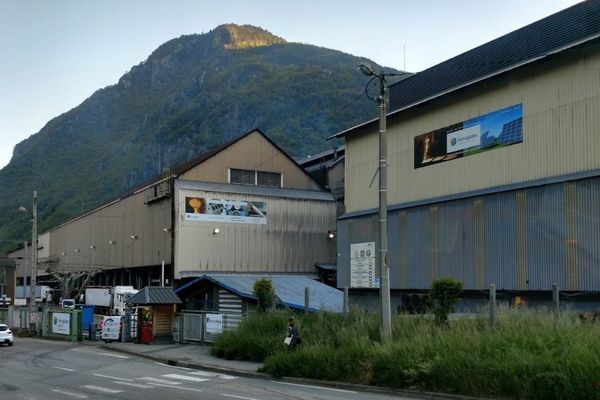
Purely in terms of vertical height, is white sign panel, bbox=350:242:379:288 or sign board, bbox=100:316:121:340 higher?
white sign panel, bbox=350:242:379:288

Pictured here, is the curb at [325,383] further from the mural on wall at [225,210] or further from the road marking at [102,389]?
the mural on wall at [225,210]

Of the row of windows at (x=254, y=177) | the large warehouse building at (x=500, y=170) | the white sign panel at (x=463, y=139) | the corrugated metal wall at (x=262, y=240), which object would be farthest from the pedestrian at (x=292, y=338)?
the row of windows at (x=254, y=177)

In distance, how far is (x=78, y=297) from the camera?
74500 millimetres

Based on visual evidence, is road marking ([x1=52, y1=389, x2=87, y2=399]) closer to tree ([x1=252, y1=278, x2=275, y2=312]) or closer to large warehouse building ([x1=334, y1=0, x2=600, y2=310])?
tree ([x1=252, y1=278, x2=275, y2=312])

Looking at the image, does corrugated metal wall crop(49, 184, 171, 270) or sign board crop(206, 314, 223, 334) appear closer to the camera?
sign board crop(206, 314, 223, 334)

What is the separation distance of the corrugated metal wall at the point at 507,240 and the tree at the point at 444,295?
43.6ft

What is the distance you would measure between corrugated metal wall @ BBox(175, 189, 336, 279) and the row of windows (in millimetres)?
2533

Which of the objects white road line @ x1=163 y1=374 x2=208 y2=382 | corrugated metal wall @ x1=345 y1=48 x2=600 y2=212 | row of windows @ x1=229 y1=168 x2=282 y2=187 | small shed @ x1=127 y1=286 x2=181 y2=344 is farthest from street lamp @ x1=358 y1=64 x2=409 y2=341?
row of windows @ x1=229 y1=168 x2=282 y2=187

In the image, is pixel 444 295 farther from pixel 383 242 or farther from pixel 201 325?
pixel 201 325

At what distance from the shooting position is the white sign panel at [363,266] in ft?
142

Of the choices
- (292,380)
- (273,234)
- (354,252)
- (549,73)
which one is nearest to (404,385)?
(292,380)

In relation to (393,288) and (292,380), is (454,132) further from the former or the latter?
(292,380)

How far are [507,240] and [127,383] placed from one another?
21514 mm

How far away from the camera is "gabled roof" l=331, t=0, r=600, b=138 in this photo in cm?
3231
